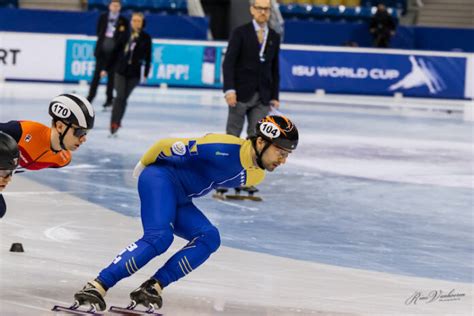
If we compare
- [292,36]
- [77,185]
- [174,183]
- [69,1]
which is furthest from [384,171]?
[69,1]

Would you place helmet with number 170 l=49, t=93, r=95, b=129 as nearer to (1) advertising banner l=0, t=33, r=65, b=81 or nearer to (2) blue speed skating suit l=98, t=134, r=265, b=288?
(2) blue speed skating suit l=98, t=134, r=265, b=288

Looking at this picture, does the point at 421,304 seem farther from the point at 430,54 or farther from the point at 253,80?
the point at 430,54

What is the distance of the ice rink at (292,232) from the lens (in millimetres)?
6195

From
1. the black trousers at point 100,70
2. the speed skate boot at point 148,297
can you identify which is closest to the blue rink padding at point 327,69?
the black trousers at point 100,70

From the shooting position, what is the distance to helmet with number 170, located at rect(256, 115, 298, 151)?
215 inches

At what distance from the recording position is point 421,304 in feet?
20.8

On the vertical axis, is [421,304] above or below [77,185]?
above

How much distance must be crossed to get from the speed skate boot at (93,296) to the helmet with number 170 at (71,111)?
0.82 metres

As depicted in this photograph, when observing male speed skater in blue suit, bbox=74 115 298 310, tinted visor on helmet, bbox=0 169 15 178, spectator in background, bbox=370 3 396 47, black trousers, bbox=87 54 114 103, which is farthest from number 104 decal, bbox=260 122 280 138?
spectator in background, bbox=370 3 396 47

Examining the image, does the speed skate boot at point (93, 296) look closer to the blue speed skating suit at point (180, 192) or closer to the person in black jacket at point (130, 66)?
the blue speed skating suit at point (180, 192)

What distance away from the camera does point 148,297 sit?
5461mm

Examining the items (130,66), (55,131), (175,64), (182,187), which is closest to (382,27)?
(175,64)

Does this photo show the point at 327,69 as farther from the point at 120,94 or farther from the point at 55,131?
the point at 55,131

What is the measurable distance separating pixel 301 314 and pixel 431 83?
21.7m
